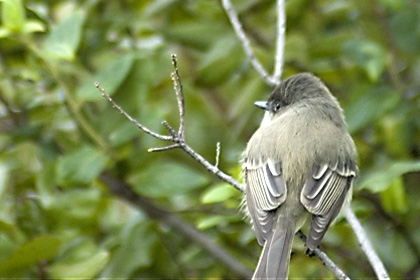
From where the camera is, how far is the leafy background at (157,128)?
190 inches

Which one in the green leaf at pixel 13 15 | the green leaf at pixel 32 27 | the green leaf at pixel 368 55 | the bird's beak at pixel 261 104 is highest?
the green leaf at pixel 13 15

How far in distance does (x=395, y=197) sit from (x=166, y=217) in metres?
1.47

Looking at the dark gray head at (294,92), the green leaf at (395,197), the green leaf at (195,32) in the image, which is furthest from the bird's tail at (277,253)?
the green leaf at (195,32)

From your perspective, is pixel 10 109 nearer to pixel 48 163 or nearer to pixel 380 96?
pixel 48 163

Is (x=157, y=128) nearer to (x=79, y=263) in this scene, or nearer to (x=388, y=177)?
(x=79, y=263)

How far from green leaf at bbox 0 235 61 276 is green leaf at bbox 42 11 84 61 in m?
1.01

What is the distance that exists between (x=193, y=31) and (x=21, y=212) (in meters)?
1.61

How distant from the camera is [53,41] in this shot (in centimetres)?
476

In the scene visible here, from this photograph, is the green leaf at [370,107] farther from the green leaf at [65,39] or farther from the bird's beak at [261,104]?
the green leaf at [65,39]

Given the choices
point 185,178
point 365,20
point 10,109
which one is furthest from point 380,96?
point 10,109

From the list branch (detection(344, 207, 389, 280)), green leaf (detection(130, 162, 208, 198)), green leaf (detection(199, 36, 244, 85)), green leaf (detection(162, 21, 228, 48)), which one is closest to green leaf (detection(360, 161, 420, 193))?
branch (detection(344, 207, 389, 280))

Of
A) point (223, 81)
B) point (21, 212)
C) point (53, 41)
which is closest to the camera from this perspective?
point (53, 41)

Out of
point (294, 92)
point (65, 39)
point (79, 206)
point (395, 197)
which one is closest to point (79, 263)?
point (79, 206)

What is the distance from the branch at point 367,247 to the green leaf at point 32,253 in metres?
1.59
